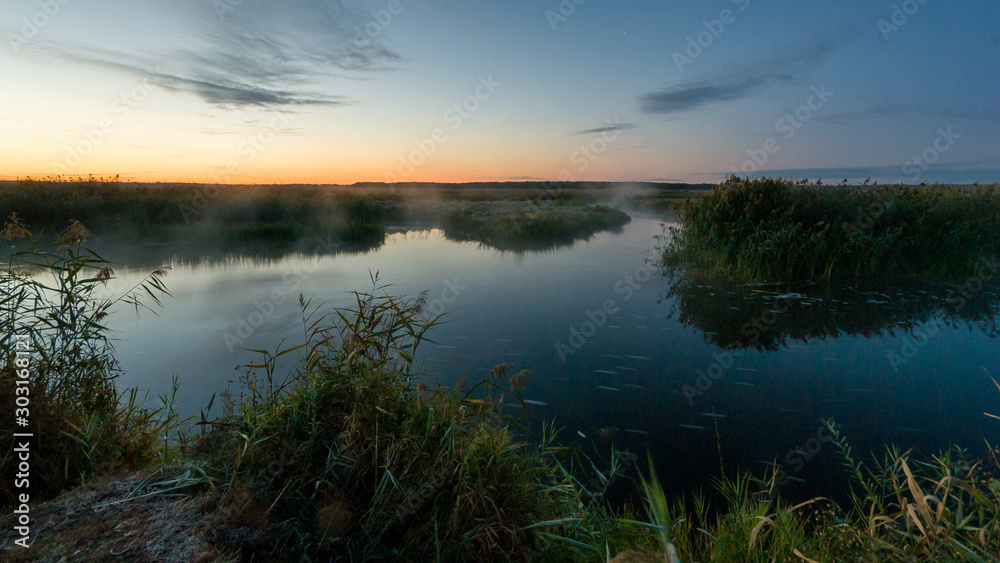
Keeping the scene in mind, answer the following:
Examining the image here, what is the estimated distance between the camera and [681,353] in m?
5.67

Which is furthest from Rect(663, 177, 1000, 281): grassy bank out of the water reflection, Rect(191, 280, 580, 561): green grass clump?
Rect(191, 280, 580, 561): green grass clump

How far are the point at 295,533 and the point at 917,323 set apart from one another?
26.1 feet

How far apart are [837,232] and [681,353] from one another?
6.21 metres

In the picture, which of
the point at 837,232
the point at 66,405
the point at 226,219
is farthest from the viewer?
the point at 226,219

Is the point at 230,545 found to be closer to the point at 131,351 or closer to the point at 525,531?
the point at 525,531

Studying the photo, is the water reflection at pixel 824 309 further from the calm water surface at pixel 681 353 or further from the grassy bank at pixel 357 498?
the grassy bank at pixel 357 498

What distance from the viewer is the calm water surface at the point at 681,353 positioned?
3771mm

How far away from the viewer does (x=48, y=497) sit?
217cm

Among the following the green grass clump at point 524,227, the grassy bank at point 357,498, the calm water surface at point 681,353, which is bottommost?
the calm water surface at point 681,353

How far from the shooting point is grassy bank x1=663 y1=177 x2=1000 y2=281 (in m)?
9.09

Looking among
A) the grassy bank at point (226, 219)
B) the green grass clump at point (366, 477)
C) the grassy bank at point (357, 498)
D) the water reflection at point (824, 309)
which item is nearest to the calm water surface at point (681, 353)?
the water reflection at point (824, 309)

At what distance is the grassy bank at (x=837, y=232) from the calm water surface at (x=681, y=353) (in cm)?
100

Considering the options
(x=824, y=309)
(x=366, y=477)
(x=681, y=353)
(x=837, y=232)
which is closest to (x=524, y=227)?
(x=837, y=232)

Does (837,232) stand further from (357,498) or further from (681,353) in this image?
(357,498)
